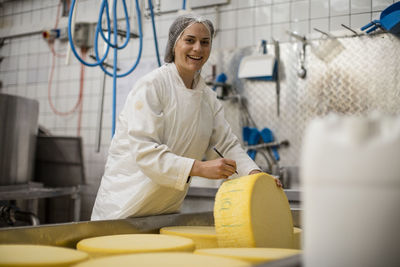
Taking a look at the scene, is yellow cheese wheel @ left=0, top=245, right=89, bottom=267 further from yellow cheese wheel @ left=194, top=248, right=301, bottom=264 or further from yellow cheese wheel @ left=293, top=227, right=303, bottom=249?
yellow cheese wheel @ left=293, top=227, right=303, bottom=249

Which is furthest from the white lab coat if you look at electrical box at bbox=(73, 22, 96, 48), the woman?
electrical box at bbox=(73, 22, 96, 48)

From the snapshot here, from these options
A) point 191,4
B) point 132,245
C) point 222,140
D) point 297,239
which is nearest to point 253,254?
point 132,245

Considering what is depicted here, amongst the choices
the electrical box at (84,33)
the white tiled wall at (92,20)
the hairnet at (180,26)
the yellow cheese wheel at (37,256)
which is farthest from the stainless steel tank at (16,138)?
the yellow cheese wheel at (37,256)

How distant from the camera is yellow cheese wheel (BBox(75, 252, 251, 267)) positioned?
0.80 m

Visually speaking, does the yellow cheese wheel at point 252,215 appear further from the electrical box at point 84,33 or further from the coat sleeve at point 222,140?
the electrical box at point 84,33

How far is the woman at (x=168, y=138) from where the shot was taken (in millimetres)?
1384

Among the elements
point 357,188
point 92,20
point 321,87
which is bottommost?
point 357,188

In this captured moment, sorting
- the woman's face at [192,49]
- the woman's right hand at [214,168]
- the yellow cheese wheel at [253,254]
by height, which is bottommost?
the yellow cheese wheel at [253,254]

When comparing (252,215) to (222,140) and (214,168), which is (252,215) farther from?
(222,140)

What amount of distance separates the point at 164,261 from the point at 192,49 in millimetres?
1003

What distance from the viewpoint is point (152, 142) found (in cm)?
141

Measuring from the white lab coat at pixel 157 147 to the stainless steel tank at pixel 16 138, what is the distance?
1690mm

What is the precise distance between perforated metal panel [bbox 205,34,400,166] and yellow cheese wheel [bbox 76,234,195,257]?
2233 mm

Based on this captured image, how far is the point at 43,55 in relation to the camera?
15.0 ft
